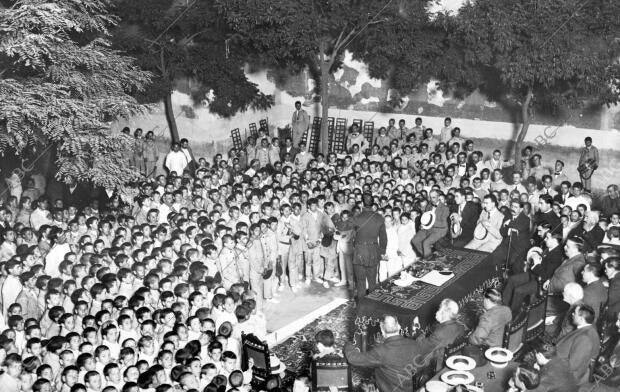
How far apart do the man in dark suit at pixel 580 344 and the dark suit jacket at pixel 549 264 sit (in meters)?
3.21

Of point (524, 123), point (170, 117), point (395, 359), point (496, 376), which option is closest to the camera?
point (395, 359)

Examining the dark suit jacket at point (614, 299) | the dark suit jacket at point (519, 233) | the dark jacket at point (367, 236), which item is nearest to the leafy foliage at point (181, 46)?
the dark jacket at point (367, 236)

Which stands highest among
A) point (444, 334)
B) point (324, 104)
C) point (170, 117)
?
Result: point (324, 104)

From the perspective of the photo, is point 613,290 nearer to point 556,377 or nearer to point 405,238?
point 556,377

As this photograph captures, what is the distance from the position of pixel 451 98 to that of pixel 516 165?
3153 millimetres

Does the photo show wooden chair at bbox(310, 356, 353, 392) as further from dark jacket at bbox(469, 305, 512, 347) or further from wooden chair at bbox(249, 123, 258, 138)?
wooden chair at bbox(249, 123, 258, 138)

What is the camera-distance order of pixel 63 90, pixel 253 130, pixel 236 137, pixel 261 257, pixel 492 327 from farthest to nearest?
1. pixel 253 130
2. pixel 236 137
3. pixel 63 90
4. pixel 261 257
5. pixel 492 327

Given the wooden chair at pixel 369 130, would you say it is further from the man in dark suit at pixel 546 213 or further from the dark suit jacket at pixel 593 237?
the dark suit jacket at pixel 593 237

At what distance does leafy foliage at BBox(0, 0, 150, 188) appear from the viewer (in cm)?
1265

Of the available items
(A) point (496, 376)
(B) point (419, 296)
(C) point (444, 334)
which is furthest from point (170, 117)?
(A) point (496, 376)

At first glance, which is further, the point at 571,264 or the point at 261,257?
the point at 261,257

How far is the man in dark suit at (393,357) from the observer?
28.8 feet

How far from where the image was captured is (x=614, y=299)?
10203 mm

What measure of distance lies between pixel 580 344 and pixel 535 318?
1.48 meters
